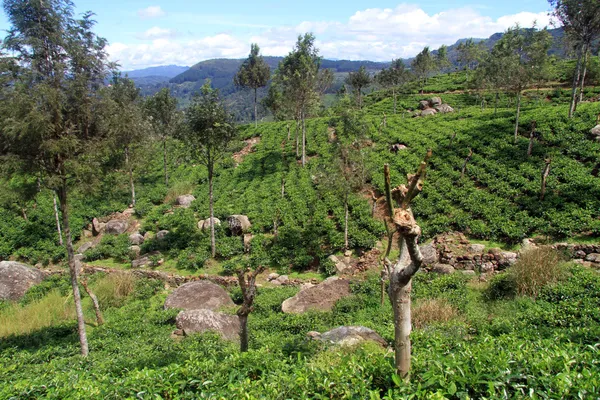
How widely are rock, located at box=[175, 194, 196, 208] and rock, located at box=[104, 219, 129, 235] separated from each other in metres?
3.80

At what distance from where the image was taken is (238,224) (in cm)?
1953

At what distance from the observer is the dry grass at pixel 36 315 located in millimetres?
12281

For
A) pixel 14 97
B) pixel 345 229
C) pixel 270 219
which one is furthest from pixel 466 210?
pixel 14 97

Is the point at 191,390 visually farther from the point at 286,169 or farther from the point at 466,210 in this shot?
the point at 286,169

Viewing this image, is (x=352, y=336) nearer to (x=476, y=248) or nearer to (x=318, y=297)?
(x=318, y=297)

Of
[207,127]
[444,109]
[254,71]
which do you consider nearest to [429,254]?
Result: [207,127]

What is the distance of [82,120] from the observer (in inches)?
375

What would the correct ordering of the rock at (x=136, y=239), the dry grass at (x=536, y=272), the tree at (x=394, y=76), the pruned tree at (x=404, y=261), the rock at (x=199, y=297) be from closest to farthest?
the pruned tree at (x=404, y=261)
the dry grass at (x=536, y=272)
the rock at (x=199, y=297)
the rock at (x=136, y=239)
the tree at (x=394, y=76)

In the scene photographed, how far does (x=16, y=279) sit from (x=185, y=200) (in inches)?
410

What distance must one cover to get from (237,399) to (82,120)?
27.8 feet

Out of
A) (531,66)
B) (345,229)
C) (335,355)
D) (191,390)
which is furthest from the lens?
(531,66)

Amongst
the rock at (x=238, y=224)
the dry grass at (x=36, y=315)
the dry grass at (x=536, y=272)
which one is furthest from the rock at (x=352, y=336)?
the rock at (x=238, y=224)

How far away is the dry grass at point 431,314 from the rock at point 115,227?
60.2 feet

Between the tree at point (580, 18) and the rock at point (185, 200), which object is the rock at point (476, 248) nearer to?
the tree at point (580, 18)
